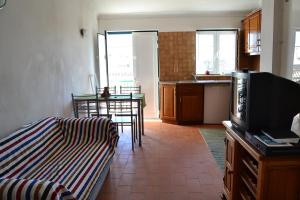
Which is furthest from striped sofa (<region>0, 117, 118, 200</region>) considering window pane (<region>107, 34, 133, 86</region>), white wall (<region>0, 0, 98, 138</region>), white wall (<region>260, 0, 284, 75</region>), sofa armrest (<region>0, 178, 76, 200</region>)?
window pane (<region>107, 34, 133, 86</region>)

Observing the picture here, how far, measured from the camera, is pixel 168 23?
5535mm

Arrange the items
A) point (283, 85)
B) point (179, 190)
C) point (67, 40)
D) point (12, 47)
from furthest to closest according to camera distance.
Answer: point (67, 40) → point (179, 190) → point (12, 47) → point (283, 85)

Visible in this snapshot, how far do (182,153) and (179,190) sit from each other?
1045 mm

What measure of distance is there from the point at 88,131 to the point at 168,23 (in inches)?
140

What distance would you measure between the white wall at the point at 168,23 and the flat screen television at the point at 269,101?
401 centimetres

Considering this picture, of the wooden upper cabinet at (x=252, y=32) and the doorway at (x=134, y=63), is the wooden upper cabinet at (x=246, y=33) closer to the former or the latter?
the wooden upper cabinet at (x=252, y=32)

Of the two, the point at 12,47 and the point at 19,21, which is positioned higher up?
the point at 19,21

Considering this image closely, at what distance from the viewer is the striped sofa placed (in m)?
1.34

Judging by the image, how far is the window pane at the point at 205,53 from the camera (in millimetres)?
5598

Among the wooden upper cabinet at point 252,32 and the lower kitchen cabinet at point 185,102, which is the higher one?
the wooden upper cabinet at point 252,32

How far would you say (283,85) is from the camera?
1.71m

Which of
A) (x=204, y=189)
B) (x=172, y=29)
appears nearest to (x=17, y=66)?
(x=204, y=189)

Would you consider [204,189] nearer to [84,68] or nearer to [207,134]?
[207,134]

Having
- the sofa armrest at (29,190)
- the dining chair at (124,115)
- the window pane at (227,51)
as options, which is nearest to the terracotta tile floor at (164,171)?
the dining chair at (124,115)
